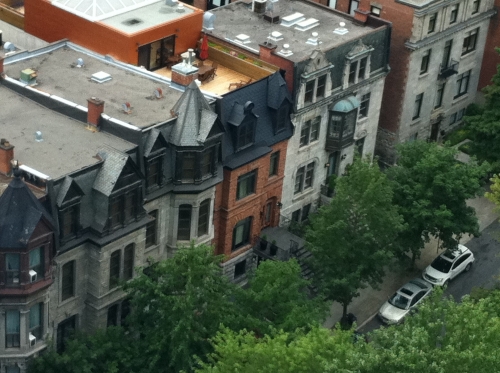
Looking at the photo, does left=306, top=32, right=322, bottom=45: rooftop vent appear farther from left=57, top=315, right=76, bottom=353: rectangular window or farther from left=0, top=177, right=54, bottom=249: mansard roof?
left=0, top=177, right=54, bottom=249: mansard roof

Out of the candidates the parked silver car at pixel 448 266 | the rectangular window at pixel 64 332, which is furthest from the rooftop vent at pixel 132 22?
the parked silver car at pixel 448 266

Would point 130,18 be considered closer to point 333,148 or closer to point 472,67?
point 333,148

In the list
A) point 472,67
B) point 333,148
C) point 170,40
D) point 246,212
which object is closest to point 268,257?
point 246,212

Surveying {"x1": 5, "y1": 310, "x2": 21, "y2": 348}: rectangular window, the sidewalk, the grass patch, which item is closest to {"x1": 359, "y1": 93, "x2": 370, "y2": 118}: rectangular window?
the sidewalk

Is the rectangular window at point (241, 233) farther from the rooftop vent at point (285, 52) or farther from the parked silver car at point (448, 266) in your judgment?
the parked silver car at point (448, 266)

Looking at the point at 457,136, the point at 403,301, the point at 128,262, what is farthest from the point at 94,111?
the point at 457,136

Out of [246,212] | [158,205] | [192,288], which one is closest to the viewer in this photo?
[192,288]

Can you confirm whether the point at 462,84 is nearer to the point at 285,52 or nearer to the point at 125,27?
the point at 285,52
